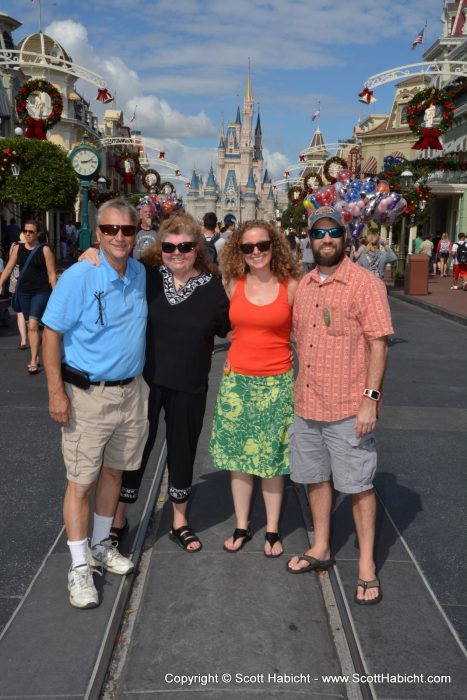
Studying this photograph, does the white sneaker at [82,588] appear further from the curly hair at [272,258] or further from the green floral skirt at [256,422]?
the curly hair at [272,258]

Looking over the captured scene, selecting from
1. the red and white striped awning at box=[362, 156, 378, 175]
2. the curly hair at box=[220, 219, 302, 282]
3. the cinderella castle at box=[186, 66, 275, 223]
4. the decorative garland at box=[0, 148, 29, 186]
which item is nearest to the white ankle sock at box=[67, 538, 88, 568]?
the curly hair at box=[220, 219, 302, 282]

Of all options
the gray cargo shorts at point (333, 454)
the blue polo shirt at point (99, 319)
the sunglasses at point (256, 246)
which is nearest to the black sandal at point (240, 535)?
the gray cargo shorts at point (333, 454)

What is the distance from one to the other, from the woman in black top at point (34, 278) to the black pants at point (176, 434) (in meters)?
4.70

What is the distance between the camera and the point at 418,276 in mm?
19453

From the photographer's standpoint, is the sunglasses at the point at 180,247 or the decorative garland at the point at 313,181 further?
the decorative garland at the point at 313,181

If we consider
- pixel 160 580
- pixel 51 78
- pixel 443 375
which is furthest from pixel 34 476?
pixel 51 78

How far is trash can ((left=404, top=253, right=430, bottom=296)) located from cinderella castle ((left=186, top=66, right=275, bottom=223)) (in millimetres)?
130408

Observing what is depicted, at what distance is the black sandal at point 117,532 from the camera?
3586 mm

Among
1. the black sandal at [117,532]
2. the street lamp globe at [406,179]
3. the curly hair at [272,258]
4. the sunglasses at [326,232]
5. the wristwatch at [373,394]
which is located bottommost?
the black sandal at [117,532]

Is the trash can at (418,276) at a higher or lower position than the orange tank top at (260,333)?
lower

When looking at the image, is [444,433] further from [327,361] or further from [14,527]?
[14,527]

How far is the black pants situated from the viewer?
3.56m

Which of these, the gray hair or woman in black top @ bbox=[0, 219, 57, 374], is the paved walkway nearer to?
woman in black top @ bbox=[0, 219, 57, 374]

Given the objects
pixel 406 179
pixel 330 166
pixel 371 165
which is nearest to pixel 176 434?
pixel 406 179
